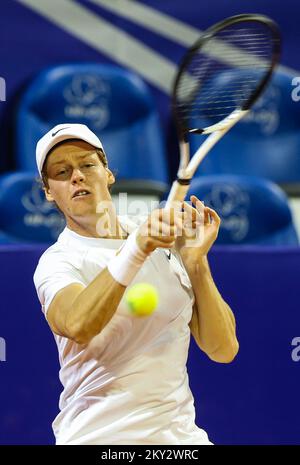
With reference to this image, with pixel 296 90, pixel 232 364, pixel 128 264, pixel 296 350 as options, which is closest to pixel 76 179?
pixel 128 264

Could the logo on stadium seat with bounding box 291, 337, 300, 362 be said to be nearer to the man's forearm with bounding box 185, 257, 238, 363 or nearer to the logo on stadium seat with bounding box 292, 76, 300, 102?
the man's forearm with bounding box 185, 257, 238, 363

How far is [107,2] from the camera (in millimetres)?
5547

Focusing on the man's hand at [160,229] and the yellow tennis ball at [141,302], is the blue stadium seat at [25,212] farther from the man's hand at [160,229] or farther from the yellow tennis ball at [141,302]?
the yellow tennis ball at [141,302]

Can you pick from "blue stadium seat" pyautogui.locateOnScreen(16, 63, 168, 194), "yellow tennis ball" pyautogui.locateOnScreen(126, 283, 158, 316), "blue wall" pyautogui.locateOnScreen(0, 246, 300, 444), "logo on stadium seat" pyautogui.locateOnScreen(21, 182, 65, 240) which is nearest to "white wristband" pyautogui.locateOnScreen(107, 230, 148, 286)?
"yellow tennis ball" pyautogui.locateOnScreen(126, 283, 158, 316)

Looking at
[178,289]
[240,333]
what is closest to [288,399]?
[240,333]

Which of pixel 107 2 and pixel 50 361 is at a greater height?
pixel 107 2

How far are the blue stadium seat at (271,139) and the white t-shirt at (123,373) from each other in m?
3.02

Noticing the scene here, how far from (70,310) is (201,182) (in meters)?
2.37

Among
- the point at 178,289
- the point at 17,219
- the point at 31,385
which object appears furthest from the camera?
the point at 17,219

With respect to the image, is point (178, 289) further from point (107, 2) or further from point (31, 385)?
point (107, 2)

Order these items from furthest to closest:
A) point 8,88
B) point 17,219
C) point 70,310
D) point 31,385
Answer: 1. point 8,88
2. point 17,219
3. point 31,385
4. point 70,310

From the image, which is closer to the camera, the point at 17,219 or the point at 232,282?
the point at 232,282

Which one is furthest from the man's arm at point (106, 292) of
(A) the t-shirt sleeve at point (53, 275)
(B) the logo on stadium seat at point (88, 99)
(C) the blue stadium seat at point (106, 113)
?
(B) the logo on stadium seat at point (88, 99)

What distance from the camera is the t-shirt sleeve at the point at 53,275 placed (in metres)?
2.44
